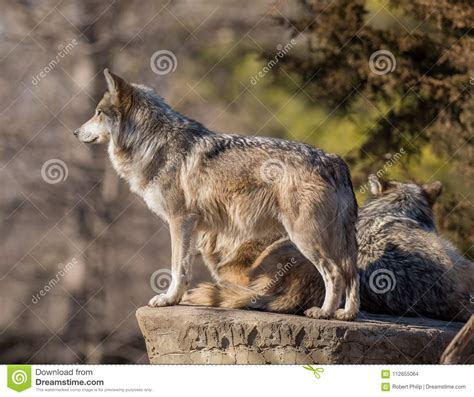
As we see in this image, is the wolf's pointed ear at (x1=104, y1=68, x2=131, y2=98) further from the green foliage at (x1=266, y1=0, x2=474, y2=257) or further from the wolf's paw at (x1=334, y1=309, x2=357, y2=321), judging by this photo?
the green foliage at (x1=266, y1=0, x2=474, y2=257)

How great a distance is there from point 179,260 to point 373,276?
1731mm

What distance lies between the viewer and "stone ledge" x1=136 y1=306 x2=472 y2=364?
6.00 metres

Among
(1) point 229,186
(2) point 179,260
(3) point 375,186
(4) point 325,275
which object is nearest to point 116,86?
(1) point 229,186

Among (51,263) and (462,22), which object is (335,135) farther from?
(51,263)

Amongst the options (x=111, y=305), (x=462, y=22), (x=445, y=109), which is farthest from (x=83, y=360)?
(x=462, y=22)

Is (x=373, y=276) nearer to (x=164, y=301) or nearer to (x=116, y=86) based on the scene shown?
(x=164, y=301)

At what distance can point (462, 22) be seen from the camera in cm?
1102

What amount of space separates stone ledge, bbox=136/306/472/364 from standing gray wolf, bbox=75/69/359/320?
0.19 m

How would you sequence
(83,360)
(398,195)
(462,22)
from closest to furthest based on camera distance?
1. (398,195)
2. (462,22)
3. (83,360)

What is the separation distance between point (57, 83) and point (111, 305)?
3.55 meters

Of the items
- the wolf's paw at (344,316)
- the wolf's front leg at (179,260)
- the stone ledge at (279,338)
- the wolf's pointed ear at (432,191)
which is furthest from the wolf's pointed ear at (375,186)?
the wolf's front leg at (179,260)

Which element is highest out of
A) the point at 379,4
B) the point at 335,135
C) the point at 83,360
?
the point at 379,4

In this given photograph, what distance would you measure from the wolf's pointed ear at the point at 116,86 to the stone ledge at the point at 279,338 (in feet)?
5.79

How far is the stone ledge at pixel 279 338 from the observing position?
19.7ft
